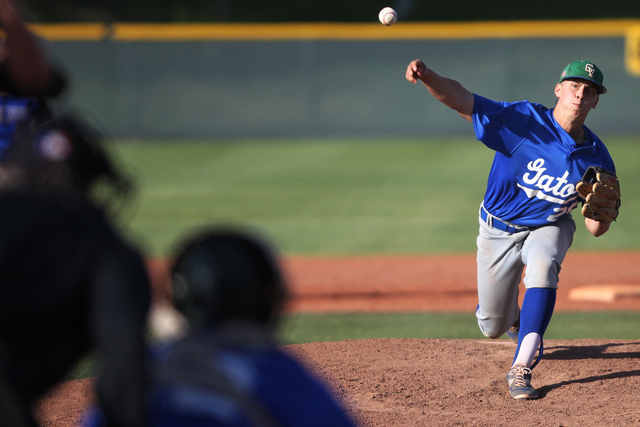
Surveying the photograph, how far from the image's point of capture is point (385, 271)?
7285 millimetres

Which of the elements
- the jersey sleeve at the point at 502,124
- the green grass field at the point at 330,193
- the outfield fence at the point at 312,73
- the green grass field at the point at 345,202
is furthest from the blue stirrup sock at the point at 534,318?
the outfield fence at the point at 312,73

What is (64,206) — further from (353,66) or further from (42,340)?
(353,66)

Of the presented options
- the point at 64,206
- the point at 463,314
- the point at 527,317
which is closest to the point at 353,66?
the point at 463,314

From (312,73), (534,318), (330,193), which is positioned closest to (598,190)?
(534,318)

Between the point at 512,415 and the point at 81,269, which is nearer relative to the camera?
the point at 81,269

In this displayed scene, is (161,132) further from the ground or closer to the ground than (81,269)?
closer to the ground

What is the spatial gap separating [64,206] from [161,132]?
14.8m

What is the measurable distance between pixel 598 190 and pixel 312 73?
12.6 meters

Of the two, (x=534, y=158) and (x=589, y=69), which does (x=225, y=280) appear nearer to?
(x=534, y=158)

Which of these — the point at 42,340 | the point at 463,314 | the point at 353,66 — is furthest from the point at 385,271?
the point at 353,66

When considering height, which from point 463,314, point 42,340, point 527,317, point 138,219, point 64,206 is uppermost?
point 64,206

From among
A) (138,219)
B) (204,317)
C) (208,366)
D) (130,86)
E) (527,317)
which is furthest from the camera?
(130,86)

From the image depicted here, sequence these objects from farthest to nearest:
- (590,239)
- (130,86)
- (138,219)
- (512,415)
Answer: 1. (130,86)
2. (138,219)
3. (590,239)
4. (512,415)

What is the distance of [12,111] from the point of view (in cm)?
312
